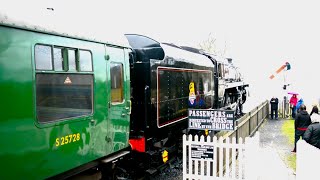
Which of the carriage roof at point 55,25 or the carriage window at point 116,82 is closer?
the carriage roof at point 55,25

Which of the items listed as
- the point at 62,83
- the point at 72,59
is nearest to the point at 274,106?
the point at 72,59

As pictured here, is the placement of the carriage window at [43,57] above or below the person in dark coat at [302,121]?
above

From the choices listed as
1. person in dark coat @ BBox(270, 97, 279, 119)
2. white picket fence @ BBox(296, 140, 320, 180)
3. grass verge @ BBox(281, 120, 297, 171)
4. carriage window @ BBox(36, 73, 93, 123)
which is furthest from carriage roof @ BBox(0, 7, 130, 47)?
person in dark coat @ BBox(270, 97, 279, 119)

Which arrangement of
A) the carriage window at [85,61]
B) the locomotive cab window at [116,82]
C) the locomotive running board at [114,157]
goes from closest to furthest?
the carriage window at [85,61] < the locomotive running board at [114,157] < the locomotive cab window at [116,82]

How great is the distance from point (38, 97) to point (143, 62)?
351cm

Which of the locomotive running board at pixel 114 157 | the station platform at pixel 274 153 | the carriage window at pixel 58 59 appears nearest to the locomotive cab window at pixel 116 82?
the locomotive running board at pixel 114 157

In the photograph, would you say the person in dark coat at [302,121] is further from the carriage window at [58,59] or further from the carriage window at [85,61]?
the carriage window at [58,59]

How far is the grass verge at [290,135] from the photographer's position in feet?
31.9

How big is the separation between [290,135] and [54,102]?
12.3 meters

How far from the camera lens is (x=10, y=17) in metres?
3.79

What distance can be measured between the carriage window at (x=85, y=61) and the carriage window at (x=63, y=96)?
0.34 feet

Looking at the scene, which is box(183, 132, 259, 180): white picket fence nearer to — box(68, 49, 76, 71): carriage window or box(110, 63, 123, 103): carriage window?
box(110, 63, 123, 103): carriage window

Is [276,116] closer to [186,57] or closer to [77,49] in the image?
[186,57]

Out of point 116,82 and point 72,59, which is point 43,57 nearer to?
point 72,59
